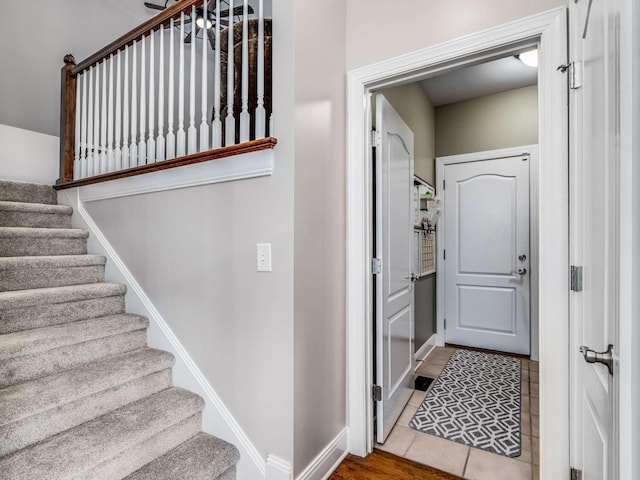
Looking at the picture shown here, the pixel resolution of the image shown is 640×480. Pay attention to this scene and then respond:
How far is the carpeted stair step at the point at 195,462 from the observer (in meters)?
1.45

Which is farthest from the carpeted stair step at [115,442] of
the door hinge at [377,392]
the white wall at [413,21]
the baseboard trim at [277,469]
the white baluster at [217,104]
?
the white wall at [413,21]

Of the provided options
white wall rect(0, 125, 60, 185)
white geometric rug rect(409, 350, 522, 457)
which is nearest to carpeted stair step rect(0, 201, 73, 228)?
white wall rect(0, 125, 60, 185)

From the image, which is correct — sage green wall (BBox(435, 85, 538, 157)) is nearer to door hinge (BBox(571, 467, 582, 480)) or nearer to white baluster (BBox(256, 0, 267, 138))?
white baluster (BBox(256, 0, 267, 138))

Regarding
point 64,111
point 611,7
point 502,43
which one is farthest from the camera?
point 64,111

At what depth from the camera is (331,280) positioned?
70.7 inches

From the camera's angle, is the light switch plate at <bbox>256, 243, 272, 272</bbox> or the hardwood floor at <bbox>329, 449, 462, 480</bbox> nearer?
the light switch plate at <bbox>256, 243, 272, 272</bbox>

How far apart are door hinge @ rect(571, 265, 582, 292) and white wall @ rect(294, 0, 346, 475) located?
103 centimetres

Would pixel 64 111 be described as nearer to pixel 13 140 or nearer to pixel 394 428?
pixel 13 140

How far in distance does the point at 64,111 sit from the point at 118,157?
2.81 ft

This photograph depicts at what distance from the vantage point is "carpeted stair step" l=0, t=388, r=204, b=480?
4.13 ft

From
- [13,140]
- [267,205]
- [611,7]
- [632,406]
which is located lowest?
[632,406]

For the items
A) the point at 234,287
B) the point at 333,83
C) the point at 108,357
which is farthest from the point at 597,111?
the point at 108,357

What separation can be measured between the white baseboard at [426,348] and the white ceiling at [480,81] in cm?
268

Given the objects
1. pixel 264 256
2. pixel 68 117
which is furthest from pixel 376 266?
pixel 68 117
